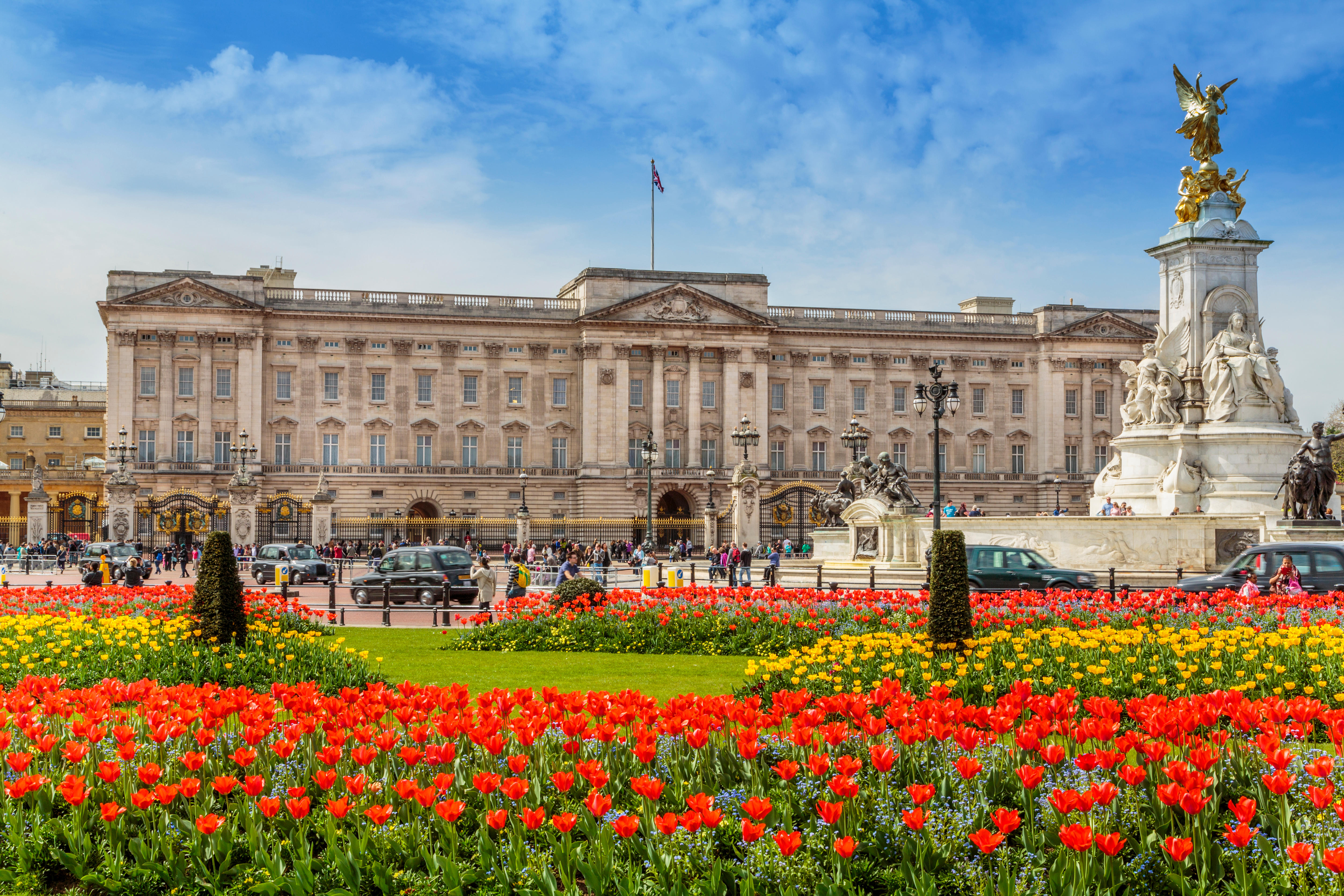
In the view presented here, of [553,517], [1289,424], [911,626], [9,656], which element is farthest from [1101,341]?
[9,656]

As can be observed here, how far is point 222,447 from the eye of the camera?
227 ft

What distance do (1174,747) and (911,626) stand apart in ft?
26.1

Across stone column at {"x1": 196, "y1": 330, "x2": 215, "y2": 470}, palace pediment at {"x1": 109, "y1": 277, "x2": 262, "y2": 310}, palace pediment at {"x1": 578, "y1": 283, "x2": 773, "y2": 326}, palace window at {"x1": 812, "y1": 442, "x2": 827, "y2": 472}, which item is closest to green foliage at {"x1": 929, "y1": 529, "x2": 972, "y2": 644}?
palace pediment at {"x1": 578, "y1": 283, "x2": 773, "y2": 326}

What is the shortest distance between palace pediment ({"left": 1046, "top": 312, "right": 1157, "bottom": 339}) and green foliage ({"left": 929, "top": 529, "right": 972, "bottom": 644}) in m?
66.7

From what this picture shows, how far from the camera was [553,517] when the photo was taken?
71500 millimetres

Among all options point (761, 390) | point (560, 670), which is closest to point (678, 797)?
point (560, 670)

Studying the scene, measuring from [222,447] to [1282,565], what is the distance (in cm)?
6022

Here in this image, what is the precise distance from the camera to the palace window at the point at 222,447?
69.0m

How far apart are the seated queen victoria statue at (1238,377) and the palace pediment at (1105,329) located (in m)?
49.0

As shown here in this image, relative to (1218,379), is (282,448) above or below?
above

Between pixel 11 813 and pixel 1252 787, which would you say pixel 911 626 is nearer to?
pixel 1252 787

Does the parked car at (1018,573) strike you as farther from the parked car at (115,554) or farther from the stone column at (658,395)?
the stone column at (658,395)

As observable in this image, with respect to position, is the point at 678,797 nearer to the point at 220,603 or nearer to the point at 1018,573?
the point at 220,603

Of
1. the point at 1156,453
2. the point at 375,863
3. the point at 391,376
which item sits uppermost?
the point at 391,376
